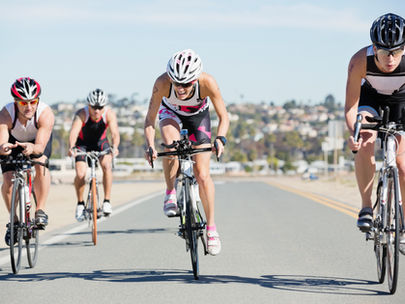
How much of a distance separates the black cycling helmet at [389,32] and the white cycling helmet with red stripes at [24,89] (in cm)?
357

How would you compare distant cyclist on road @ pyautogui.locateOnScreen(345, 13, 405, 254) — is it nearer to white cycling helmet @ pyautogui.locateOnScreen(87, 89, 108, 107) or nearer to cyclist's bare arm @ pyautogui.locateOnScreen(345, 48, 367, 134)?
cyclist's bare arm @ pyautogui.locateOnScreen(345, 48, 367, 134)

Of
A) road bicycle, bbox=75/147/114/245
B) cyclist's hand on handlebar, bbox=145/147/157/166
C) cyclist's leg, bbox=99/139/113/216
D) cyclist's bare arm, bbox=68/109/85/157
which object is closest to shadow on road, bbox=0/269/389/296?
cyclist's hand on handlebar, bbox=145/147/157/166

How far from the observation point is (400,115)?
22.8ft

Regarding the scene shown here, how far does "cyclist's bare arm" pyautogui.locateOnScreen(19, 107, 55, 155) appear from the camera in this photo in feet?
25.8

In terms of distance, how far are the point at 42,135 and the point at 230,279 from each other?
2585 millimetres

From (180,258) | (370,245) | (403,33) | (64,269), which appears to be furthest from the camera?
(370,245)

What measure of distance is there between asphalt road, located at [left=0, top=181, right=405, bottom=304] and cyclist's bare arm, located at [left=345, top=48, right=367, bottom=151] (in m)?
1.54

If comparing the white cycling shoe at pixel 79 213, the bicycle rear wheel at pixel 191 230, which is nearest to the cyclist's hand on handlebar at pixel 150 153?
the bicycle rear wheel at pixel 191 230

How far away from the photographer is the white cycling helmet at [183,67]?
688 centimetres

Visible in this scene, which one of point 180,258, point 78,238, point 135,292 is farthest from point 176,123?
A: point 78,238

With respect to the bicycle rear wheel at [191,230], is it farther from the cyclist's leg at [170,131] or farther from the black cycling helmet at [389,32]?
the black cycling helmet at [389,32]

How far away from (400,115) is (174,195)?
2.52 meters

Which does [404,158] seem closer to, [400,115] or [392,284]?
[400,115]

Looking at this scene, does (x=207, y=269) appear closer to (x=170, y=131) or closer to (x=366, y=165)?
(x=170, y=131)
